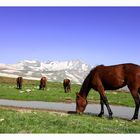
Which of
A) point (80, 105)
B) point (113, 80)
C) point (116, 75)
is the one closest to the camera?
point (116, 75)

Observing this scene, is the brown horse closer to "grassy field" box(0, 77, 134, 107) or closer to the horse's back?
the horse's back

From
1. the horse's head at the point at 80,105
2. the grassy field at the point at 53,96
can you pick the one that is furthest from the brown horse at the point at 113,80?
the grassy field at the point at 53,96

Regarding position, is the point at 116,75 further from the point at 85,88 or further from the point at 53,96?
the point at 53,96

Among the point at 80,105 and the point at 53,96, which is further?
the point at 53,96

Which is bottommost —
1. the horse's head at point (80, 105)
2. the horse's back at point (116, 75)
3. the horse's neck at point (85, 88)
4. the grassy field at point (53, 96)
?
the grassy field at point (53, 96)

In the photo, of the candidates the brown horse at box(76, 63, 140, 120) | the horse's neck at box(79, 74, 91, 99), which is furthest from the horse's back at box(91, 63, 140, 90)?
the horse's neck at box(79, 74, 91, 99)

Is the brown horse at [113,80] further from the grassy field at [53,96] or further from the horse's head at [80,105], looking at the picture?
the grassy field at [53,96]

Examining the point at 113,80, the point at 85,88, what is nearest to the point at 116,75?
the point at 113,80

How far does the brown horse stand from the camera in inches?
834

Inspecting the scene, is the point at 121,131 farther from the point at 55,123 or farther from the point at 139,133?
the point at 55,123

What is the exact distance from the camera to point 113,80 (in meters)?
21.6

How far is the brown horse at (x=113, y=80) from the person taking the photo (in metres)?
21.2
